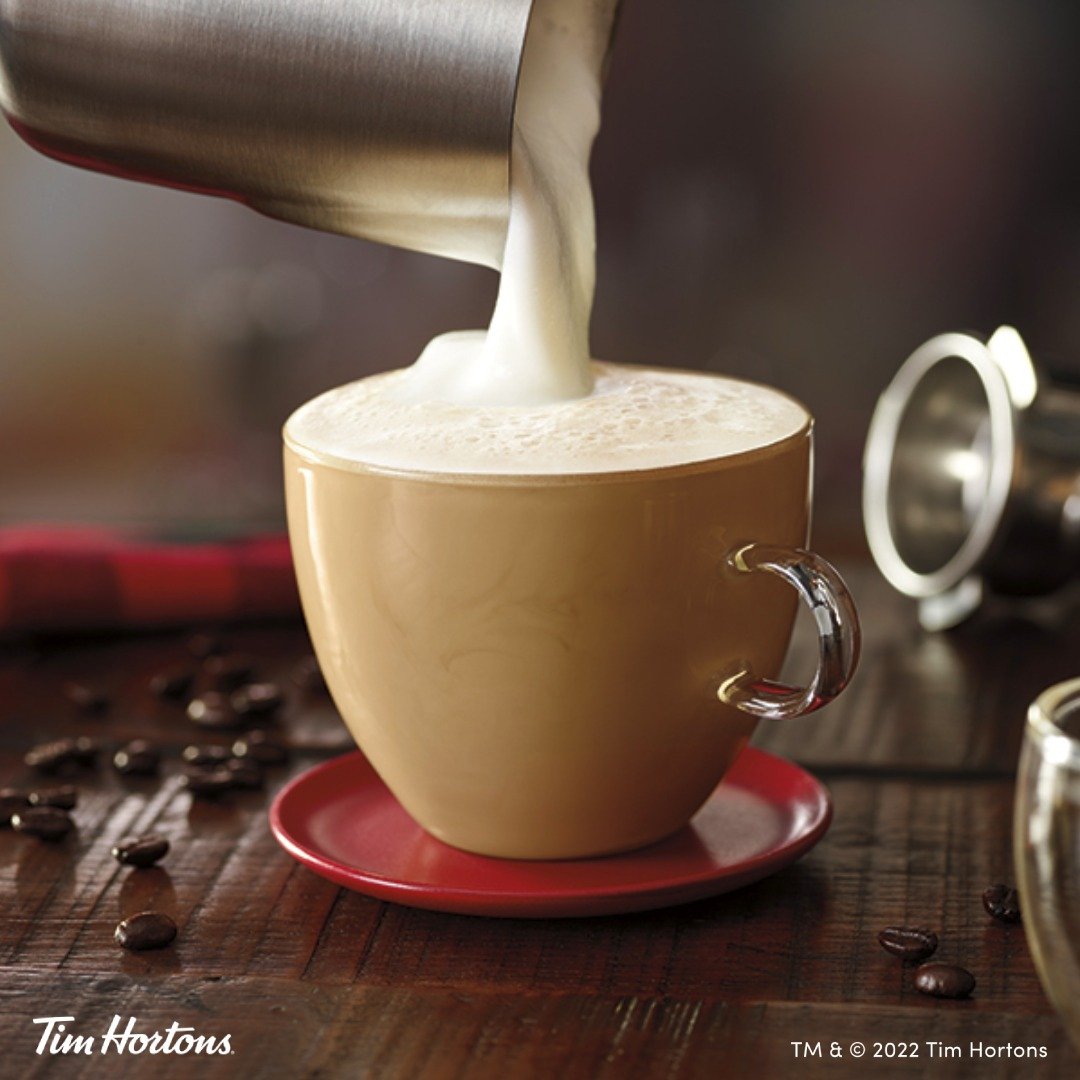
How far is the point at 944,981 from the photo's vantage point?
2.07ft

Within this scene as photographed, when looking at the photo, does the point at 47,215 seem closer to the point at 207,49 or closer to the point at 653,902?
the point at 207,49

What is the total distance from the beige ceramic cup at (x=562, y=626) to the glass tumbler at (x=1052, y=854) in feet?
0.55

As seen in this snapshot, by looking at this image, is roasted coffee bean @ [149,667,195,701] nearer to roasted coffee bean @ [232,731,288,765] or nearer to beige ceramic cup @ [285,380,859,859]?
roasted coffee bean @ [232,731,288,765]

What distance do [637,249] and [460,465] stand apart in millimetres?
1522

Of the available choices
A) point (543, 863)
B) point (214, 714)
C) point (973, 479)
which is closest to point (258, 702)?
point (214, 714)

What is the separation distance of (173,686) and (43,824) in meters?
0.22

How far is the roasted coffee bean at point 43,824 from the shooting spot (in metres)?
0.79

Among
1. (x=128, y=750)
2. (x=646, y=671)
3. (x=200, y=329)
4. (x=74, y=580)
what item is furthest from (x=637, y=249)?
(x=646, y=671)

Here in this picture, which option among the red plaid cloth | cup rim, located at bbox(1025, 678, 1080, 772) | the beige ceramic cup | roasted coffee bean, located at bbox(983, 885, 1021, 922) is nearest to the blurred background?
the red plaid cloth

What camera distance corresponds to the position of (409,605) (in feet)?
2.25

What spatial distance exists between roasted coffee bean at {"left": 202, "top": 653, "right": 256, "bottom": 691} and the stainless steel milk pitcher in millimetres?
386

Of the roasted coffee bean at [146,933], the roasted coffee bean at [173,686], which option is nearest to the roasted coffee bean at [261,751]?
the roasted coffee bean at [173,686]

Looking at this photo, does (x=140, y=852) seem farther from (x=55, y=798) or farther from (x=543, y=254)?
(x=543, y=254)

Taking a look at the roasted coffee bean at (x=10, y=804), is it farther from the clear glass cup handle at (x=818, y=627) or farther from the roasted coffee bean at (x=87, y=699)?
the clear glass cup handle at (x=818, y=627)
